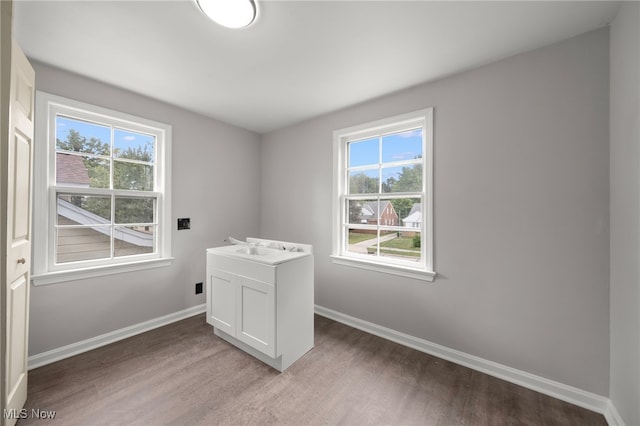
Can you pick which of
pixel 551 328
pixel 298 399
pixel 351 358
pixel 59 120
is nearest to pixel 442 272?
pixel 551 328

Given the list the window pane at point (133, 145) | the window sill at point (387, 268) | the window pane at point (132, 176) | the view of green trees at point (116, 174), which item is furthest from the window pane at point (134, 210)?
the window sill at point (387, 268)

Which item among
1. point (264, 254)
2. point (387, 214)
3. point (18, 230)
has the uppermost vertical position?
point (387, 214)

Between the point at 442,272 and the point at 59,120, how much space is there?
3648mm

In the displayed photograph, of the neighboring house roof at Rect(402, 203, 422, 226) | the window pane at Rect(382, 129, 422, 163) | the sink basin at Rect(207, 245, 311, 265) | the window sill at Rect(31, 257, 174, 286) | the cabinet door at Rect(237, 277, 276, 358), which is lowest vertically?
the cabinet door at Rect(237, 277, 276, 358)

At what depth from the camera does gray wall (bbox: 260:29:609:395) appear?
1601mm

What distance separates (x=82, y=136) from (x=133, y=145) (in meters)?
0.39

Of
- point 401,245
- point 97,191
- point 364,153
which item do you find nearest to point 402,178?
point 364,153

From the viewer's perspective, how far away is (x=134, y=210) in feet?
8.50

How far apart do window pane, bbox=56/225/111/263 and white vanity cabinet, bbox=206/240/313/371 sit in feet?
3.45

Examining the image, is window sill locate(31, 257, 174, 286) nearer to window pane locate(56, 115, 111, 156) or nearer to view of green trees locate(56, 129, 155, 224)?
view of green trees locate(56, 129, 155, 224)

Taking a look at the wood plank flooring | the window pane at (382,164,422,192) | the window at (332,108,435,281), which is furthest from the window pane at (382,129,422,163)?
the wood plank flooring

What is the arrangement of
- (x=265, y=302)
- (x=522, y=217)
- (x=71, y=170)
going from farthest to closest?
(x=71, y=170)
(x=265, y=302)
(x=522, y=217)

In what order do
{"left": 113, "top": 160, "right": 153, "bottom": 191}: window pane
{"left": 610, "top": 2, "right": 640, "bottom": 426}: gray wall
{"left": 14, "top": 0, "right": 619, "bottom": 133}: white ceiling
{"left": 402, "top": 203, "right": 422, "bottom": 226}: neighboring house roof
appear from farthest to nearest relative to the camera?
{"left": 113, "top": 160, "right": 153, "bottom": 191}: window pane, {"left": 402, "top": 203, "right": 422, "bottom": 226}: neighboring house roof, {"left": 14, "top": 0, "right": 619, "bottom": 133}: white ceiling, {"left": 610, "top": 2, "right": 640, "bottom": 426}: gray wall

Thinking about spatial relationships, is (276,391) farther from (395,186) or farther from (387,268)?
(395,186)
